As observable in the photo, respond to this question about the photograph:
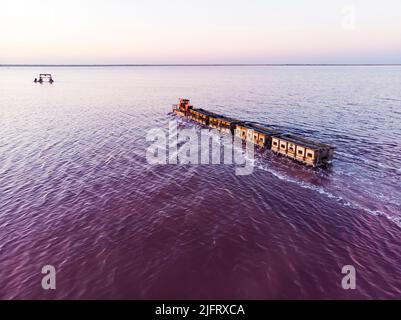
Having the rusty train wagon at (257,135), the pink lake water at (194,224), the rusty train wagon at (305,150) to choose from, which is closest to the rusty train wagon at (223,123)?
the rusty train wagon at (257,135)

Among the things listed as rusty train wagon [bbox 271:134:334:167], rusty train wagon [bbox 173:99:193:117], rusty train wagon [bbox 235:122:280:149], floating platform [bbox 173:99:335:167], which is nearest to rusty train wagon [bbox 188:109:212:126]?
floating platform [bbox 173:99:335:167]

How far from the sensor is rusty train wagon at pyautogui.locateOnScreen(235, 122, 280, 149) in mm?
53138

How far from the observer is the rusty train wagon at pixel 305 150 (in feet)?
141

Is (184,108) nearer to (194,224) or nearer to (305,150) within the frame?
(305,150)

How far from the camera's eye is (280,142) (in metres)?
49.1

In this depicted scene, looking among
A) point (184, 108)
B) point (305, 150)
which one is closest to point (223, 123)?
point (184, 108)

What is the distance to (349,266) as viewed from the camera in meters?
22.8

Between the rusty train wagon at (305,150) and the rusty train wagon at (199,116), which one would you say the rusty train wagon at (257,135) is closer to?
the rusty train wagon at (305,150)

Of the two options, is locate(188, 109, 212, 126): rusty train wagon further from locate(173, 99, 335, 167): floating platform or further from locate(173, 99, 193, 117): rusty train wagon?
locate(173, 99, 193, 117): rusty train wagon

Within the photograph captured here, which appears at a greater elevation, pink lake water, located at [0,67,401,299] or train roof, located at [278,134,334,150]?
train roof, located at [278,134,334,150]

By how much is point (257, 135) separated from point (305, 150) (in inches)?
509

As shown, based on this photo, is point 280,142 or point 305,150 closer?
point 305,150
